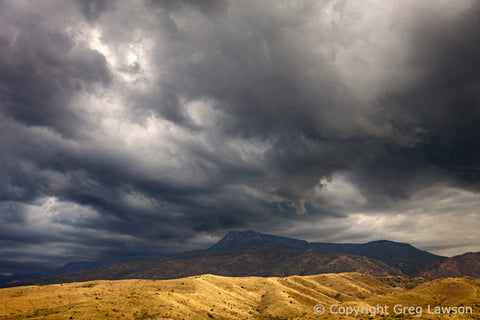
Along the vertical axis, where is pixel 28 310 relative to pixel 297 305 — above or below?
above


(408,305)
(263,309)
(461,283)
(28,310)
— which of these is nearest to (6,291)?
(28,310)

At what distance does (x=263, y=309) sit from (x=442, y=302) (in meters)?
92.7

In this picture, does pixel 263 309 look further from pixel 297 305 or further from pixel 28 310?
pixel 28 310

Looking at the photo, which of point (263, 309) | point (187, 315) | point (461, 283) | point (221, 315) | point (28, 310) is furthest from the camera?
point (461, 283)

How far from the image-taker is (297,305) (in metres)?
144

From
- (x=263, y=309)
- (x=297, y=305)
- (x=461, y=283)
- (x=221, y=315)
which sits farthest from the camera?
(x=461, y=283)

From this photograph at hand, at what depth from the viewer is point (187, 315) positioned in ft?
317

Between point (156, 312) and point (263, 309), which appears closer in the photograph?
point (156, 312)

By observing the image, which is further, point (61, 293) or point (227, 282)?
point (227, 282)

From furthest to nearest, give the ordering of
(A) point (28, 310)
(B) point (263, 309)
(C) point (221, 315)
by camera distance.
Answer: (B) point (263, 309) < (C) point (221, 315) < (A) point (28, 310)

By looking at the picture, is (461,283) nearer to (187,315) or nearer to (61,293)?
(187,315)

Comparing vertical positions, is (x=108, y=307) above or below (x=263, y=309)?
above

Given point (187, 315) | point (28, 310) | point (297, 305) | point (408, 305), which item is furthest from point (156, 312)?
point (408, 305)

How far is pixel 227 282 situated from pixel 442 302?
114 meters
